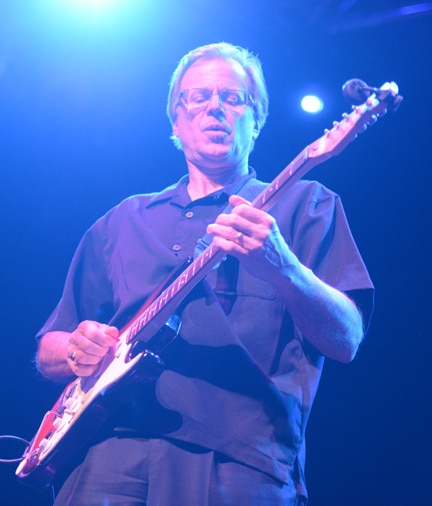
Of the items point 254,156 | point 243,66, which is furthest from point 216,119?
point 254,156

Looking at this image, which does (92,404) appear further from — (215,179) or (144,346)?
(215,179)

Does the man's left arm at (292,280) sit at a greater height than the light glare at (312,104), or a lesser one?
lesser

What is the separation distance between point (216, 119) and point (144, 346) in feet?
4.24

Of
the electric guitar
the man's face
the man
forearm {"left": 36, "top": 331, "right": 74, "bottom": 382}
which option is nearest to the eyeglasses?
the man's face

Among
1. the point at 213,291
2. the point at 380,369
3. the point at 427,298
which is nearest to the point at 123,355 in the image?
the point at 213,291

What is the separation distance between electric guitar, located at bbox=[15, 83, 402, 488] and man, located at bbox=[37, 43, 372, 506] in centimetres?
6

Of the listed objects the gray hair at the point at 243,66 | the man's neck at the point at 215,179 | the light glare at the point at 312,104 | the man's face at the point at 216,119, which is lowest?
the man's neck at the point at 215,179

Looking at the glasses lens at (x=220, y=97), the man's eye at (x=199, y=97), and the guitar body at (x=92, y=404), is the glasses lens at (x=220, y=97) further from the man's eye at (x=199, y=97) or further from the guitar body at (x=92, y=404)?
the guitar body at (x=92, y=404)

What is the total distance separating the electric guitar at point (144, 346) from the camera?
1.94 m

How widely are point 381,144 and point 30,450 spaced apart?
3.15 m

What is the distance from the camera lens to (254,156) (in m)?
4.47

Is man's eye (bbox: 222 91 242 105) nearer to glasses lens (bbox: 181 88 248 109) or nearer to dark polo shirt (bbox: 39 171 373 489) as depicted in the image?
glasses lens (bbox: 181 88 248 109)

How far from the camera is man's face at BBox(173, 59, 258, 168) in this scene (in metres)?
2.81

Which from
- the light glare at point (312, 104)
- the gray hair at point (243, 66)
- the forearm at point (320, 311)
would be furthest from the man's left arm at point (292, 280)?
the light glare at point (312, 104)
